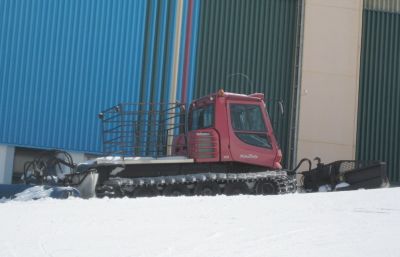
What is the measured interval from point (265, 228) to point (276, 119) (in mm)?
11590

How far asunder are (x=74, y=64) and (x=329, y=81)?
7387mm

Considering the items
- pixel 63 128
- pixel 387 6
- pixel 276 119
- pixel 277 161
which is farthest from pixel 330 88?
pixel 63 128

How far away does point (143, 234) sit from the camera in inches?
266

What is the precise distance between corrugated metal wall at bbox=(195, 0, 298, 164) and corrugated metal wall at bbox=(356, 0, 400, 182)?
244cm

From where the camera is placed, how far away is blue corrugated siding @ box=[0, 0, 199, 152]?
53.7 ft

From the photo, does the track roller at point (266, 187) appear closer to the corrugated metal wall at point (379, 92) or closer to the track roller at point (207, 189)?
Answer: the track roller at point (207, 189)

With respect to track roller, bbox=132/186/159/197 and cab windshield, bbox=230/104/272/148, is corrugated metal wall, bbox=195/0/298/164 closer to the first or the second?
cab windshield, bbox=230/104/272/148

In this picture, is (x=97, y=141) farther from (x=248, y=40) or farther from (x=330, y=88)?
(x=330, y=88)

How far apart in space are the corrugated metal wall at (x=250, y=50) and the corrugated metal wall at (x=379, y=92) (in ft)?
8.00

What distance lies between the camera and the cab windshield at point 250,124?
41.0 ft

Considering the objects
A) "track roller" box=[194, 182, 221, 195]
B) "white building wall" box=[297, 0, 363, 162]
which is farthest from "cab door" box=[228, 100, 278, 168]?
"white building wall" box=[297, 0, 363, 162]

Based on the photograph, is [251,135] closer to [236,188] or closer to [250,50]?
[236,188]

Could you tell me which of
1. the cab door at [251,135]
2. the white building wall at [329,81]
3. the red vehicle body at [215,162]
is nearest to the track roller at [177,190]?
the red vehicle body at [215,162]

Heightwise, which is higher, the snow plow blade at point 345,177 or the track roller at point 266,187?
the snow plow blade at point 345,177
